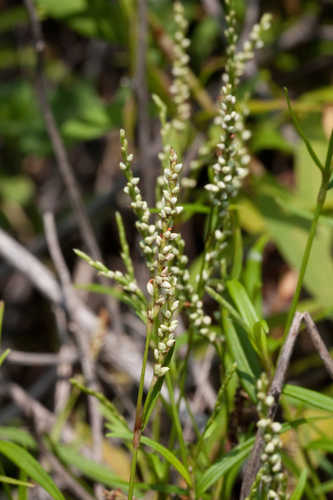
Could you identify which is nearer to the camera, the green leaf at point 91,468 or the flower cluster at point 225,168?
the flower cluster at point 225,168

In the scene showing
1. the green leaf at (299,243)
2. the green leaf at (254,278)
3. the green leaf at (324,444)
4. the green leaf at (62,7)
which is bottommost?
the green leaf at (324,444)

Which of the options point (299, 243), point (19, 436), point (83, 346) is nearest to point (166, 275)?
point (19, 436)

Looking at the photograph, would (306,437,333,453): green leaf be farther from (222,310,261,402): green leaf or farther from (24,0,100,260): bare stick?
(24,0,100,260): bare stick

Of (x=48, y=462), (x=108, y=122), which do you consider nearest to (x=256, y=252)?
(x=48, y=462)

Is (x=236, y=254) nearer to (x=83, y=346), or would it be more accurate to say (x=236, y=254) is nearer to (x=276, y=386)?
(x=276, y=386)

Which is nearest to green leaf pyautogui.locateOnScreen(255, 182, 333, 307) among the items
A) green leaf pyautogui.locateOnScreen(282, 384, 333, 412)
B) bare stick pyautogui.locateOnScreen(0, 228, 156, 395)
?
bare stick pyautogui.locateOnScreen(0, 228, 156, 395)

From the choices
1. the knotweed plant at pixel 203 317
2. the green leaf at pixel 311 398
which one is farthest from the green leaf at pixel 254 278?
the green leaf at pixel 311 398

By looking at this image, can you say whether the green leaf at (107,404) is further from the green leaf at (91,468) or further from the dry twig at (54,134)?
the dry twig at (54,134)
